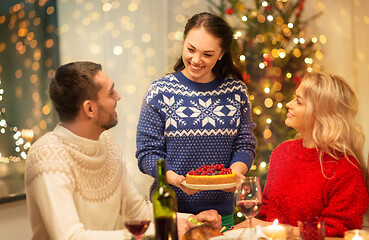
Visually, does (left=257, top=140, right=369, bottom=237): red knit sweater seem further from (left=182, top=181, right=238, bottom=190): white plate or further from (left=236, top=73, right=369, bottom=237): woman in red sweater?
(left=182, top=181, right=238, bottom=190): white plate

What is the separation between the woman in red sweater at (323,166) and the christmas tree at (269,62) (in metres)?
2.20

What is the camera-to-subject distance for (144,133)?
2543 millimetres

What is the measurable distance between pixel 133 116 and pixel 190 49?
1.92m

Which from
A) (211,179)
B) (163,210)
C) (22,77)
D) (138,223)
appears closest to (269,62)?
(22,77)

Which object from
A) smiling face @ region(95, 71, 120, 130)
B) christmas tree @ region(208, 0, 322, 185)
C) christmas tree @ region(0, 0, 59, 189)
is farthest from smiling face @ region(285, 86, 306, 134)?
christmas tree @ region(208, 0, 322, 185)

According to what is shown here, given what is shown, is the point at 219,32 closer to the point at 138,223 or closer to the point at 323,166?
the point at 323,166

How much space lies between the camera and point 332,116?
2348 millimetres

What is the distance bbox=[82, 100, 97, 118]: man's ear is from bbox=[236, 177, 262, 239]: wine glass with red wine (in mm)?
632

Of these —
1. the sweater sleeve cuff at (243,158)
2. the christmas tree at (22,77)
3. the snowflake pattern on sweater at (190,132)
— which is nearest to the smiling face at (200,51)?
the snowflake pattern on sweater at (190,132)

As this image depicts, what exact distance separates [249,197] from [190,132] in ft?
2.55

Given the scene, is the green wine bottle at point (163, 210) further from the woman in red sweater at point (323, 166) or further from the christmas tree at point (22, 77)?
the christmas tree at point (22, 77)

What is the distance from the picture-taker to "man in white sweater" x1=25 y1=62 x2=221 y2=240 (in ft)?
5.55

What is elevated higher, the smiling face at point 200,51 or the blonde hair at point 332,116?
the smiling face at point 200,51

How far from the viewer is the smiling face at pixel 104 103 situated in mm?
1911
